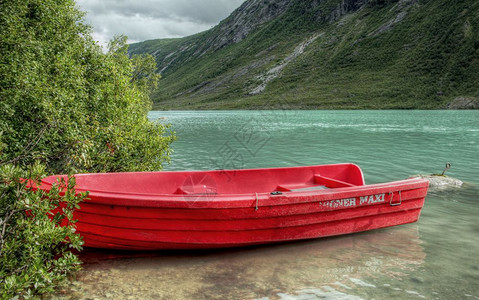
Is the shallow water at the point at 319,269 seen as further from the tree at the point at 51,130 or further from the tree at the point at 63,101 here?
the tree at the point at 63,101

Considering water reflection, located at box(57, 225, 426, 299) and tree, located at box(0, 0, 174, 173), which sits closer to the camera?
water reflection, located at box(57, 225, 426, 299)

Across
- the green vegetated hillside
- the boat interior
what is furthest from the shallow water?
the green vegetated hillside

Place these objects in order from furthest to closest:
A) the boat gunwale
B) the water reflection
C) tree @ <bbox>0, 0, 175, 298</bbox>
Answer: the boat gunwale, the water reflection, tree @ <bbox>0, 0, 175, 298</bbox>

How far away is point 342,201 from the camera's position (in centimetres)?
845

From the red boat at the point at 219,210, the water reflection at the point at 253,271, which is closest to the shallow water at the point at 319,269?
the water reflection at the point at 253,271

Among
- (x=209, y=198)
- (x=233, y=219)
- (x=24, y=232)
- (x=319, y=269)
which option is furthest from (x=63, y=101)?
(x=319, y=269)

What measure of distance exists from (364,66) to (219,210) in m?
146

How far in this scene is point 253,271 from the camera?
22.9 feet

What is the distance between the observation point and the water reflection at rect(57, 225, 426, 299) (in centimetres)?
613

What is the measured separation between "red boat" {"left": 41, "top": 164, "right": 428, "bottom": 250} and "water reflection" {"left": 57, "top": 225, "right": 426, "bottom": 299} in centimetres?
28

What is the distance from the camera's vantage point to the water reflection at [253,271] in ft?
20.1

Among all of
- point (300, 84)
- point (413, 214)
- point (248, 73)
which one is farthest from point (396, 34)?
point (413, 214)

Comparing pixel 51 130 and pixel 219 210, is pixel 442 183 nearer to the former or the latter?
pixel 219 210

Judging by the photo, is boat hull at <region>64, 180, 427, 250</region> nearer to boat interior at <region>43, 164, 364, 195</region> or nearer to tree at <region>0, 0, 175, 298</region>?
tree at <region>0, 0, 175, 298</region>
